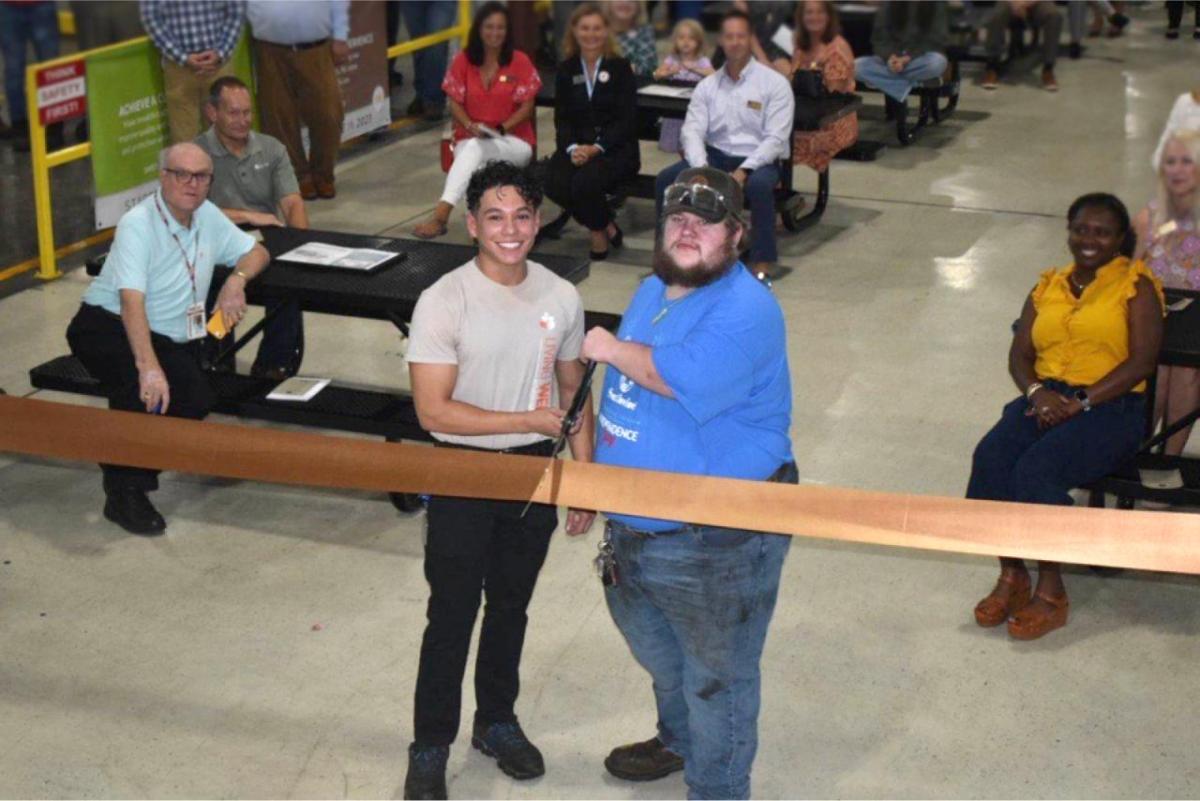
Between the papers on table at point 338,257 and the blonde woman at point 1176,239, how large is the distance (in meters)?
2.92

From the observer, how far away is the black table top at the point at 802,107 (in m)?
10.0

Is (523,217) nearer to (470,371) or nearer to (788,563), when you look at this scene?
(470,371)

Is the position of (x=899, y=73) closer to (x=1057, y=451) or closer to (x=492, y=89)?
(x=492, y=89)

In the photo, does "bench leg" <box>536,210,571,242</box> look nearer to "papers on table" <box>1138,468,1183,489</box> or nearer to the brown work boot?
"papers on table" <box>1138,468,1183,489</box>

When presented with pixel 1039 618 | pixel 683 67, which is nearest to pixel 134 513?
pixel 1039 618

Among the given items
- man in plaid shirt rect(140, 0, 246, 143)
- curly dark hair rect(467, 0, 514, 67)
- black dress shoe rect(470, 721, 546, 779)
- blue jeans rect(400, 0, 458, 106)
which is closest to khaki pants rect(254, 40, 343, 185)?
man in plaid shirt rect(140, 0, 246, 143)

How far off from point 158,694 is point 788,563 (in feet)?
7.27

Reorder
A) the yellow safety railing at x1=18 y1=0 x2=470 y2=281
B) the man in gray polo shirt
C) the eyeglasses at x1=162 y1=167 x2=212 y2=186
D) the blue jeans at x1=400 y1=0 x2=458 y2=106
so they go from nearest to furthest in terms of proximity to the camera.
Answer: the eyeglasses at x1=162 y1=167 x2=212 y2=186 → the man in gray polo shirt → the yellow safety railing at x1=18 y1=0 x2=470 y2=281 → the blue jeans at x1=400 y1=0 x2=458 y2=106

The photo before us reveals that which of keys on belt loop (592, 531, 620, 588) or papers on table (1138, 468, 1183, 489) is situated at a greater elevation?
keys on belt loop (592, 531, 620, 588)

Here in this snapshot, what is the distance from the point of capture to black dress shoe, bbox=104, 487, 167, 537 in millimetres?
6262

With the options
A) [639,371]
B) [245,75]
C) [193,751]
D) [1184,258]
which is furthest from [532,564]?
[245,75]

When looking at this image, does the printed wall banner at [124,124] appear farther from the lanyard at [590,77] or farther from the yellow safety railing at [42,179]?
the lanyard at [590,77]

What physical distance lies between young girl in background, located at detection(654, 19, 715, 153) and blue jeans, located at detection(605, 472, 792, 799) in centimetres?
656

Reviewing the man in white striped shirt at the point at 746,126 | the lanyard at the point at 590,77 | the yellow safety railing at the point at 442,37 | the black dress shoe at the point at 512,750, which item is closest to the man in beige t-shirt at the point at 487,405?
the black dress shoe at the point at 512,750
